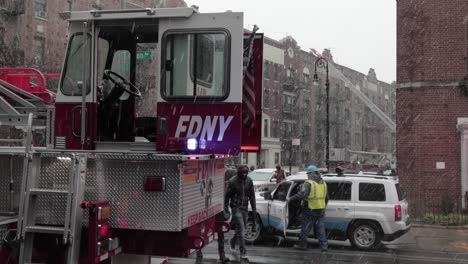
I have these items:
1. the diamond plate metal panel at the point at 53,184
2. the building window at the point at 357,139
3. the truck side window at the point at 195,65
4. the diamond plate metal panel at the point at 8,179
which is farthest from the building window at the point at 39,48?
the building window at the point at 357,139

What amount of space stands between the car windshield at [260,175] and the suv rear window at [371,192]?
12225 mm

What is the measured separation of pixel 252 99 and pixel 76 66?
7.75 ft

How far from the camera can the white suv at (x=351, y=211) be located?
39.2 ft

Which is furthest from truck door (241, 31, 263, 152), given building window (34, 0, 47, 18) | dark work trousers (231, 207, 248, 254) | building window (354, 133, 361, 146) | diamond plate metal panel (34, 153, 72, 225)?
building window (354, 133, 361, 146)

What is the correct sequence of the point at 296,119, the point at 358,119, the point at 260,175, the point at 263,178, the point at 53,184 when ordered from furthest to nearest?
the point at 358,119, the point at 296,119, the point at 260,175, the point at 263,178, the point at 53,184

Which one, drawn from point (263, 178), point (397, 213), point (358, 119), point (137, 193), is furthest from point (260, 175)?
point (358, 119)

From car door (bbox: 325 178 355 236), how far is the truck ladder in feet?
27.2

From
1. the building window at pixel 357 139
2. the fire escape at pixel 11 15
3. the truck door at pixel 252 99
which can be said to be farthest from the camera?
the building window at pixel 357 139

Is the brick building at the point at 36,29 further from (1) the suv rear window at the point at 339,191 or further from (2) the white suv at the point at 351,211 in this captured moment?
(1) the suv rear window at the point at 339,191

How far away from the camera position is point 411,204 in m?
19.1

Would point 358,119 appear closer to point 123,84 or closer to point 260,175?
point 260,175

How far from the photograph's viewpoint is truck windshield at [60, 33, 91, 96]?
20.4 ft

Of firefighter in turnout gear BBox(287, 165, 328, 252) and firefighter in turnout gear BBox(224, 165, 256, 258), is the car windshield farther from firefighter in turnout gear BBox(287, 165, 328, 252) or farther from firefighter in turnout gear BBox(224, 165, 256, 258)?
firefighter in turnout gear BBox(224, 165, 256, 258)

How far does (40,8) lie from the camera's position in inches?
1325
